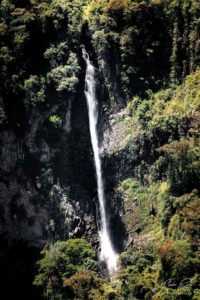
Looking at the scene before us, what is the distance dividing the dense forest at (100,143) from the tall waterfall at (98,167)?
0.34 metres

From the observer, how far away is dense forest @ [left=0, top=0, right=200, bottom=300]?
3966 centimetres

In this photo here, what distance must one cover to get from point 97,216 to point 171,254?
28.3 ft

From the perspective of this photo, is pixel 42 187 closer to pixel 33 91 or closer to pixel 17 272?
pixel 17 272

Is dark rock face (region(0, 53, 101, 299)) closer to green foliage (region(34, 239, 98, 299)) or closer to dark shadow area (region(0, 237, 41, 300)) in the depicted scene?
dark shadow area (region(0, 237, 41, 300))

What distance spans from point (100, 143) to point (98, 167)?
1749 mm

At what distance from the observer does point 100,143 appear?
45.8 metres

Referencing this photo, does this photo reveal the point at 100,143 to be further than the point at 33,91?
Yes

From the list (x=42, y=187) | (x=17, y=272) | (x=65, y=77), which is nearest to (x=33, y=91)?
(x=65, y=77)

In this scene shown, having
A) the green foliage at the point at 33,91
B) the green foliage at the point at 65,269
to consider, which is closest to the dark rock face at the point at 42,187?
the green foliage at the point at 33,91

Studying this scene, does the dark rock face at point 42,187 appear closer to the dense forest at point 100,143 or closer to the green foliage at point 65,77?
the dense forest at point 100,143

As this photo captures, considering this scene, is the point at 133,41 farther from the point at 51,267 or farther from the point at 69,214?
the point at 51,267

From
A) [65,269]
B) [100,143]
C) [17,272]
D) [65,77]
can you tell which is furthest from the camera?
[100,143]

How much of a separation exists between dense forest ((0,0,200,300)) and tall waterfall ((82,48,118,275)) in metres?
0.34

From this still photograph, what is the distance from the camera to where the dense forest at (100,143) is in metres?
39.7
